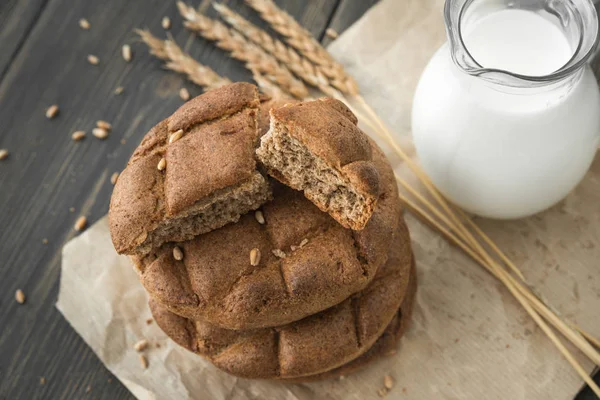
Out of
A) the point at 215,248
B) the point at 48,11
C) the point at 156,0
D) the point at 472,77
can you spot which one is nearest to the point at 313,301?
the point at 215,248

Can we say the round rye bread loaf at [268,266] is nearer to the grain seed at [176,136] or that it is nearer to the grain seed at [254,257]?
the grain seed at [254,257]

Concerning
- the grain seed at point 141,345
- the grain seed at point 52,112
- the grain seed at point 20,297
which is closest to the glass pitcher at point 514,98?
the grain seed at point 141,345

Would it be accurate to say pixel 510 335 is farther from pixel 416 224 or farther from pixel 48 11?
pixel 48 11

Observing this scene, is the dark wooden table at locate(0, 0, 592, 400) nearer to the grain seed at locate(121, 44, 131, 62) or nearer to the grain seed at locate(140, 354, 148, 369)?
the grain seed at locate(121, 44, 131, 62)

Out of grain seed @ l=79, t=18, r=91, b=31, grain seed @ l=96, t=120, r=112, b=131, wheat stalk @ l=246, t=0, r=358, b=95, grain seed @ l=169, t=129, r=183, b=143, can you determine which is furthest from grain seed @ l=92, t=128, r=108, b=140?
grain seed @ l=169, t=129, r=183, b=143

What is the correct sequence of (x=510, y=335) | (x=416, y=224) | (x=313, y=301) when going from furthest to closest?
1. (x=416, y=224)
2. (x=510, y=335)
3. (x=313, y=301)

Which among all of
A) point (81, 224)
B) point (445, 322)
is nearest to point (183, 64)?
point (81, 224)

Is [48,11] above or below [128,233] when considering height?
below

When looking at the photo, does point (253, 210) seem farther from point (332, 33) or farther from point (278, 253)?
point (332, 33)
